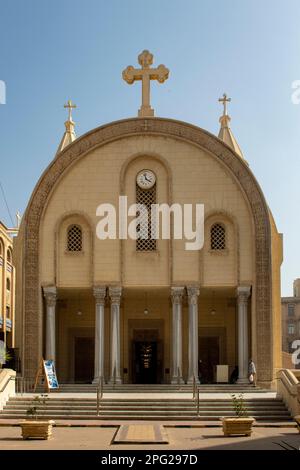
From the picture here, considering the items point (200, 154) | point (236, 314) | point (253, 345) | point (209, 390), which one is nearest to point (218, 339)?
point (236, 314)

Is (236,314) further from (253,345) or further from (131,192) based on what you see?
(131,192)

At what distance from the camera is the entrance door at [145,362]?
1364 inches

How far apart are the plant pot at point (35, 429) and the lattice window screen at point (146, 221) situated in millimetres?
13842

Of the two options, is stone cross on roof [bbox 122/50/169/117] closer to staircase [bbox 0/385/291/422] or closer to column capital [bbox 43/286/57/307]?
column capital [bbox 43/286/57/307]

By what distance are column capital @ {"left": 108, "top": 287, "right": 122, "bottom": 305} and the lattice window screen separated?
181 cm

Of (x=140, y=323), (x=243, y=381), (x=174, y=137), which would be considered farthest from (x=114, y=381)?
(x=174, y=137)

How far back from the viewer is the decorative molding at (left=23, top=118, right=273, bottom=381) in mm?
31094

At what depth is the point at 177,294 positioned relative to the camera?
31453mm

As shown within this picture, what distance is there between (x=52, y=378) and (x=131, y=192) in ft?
25.3

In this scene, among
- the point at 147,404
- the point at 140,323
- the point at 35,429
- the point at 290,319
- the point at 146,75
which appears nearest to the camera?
the point at 35,429

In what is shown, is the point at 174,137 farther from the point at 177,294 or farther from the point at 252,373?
the point at 252,373

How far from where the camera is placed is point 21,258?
32.8m

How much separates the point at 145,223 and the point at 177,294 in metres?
2.99

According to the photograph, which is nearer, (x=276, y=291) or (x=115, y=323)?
(x=115, y=323)
